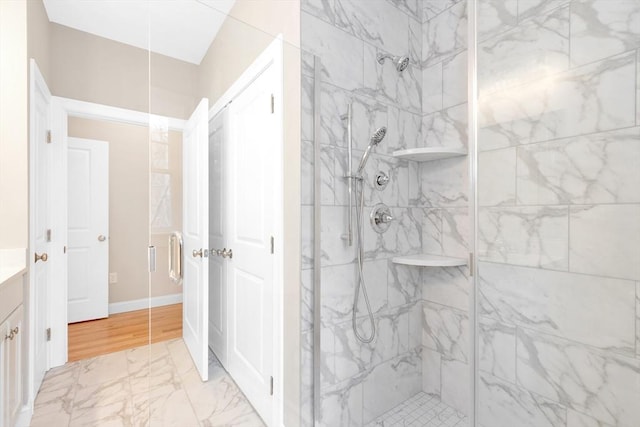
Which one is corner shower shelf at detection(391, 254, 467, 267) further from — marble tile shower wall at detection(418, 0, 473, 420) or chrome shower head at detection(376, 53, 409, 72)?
chrome shower head at detection(376, 53, 409, 72)

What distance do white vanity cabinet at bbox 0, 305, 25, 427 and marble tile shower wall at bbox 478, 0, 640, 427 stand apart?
1.74m

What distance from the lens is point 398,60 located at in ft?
4.93

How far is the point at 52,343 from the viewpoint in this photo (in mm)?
1250

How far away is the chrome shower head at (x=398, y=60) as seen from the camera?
148cm

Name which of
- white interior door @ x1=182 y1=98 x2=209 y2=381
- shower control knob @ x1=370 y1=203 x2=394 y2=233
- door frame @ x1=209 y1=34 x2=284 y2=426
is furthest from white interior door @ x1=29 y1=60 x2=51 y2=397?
shower control knob @ x1=370 y1=203 x2=394 y2=233

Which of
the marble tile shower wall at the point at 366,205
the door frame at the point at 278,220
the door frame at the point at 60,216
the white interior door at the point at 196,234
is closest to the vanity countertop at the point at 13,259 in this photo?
the door frame at the point at 60,216

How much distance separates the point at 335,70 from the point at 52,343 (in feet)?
6.00

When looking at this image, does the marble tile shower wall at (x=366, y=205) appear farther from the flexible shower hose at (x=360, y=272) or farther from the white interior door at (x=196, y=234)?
the white interior door at (x=196, y=234)

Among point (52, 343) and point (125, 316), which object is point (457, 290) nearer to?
point (52, 343)

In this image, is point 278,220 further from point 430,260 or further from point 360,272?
point 430,260

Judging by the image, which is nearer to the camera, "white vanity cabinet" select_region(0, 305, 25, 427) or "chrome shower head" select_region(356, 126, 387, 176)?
"white vanity cabinet" select_region(0, 305, 25, 427)

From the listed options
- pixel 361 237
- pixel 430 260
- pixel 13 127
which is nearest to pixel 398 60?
pixel 361 237

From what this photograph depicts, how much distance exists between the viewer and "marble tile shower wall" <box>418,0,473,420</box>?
1374mm

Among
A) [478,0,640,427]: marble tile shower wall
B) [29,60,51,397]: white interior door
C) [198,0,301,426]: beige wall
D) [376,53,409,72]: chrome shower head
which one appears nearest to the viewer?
[478,0,640,427]: marble tile shower wall
